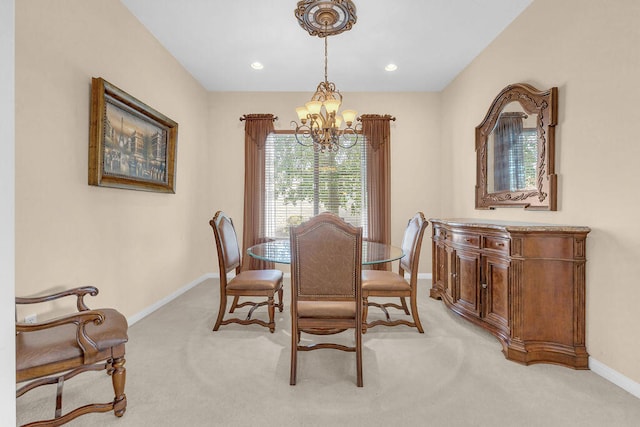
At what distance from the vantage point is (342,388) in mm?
1844

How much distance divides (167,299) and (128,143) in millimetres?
1821

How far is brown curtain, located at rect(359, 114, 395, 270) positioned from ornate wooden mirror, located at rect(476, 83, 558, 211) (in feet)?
4.14

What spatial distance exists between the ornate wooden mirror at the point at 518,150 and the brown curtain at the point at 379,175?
1.26m

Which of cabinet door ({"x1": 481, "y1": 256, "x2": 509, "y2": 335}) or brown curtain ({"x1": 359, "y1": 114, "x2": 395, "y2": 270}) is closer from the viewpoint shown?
cabinet door ({"x1": 481, "y1": 256, "x2": 509, "y2": 335})

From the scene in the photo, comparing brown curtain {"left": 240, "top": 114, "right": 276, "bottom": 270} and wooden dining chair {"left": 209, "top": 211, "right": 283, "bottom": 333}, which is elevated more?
brown curtain {"left": 240, "top": 114, "right": 276, "bottom": 270}

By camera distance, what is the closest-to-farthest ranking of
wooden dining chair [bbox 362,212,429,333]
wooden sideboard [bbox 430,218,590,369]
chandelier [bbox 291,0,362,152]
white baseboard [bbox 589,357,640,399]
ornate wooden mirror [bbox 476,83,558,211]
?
white baseboard [bbox 589,357,640,399]
wooden sideboard [bbox 430,218,590,369]
chandelier [bbox 291,0,362,152]
ornate wooden mirror [bbox 476,83,558,211]
wooden dining chair [bbox 362,212,429,333]

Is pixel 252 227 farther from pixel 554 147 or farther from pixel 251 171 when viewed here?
pixel 554 147

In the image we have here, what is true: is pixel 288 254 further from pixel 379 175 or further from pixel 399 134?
pixel 399 134

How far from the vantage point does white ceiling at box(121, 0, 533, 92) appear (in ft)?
8.73

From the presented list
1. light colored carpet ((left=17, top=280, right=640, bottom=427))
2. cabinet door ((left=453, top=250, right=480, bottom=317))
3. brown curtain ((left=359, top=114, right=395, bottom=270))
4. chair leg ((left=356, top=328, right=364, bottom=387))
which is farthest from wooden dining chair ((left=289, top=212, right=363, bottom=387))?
brown curtain ((left=359, top=114, right=395, bottom=270))

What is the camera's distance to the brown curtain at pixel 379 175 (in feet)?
14.3

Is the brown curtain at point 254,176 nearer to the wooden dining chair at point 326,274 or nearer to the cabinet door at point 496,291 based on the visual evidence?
the wooden dining chair at point 326,274

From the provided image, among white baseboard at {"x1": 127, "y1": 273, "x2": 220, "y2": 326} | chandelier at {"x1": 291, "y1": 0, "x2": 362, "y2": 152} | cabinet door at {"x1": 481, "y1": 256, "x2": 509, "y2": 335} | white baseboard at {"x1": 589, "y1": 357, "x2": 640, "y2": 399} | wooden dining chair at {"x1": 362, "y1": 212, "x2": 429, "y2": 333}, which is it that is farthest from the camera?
white baseboard at {"x1": 127, "y1": 273, "x2": 220, "y2": 326}

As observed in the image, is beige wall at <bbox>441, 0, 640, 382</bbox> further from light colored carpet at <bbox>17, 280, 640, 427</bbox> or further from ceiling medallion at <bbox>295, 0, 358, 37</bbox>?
ceiling medallion at <bbox>295, 0, 358, 37</bbox>
